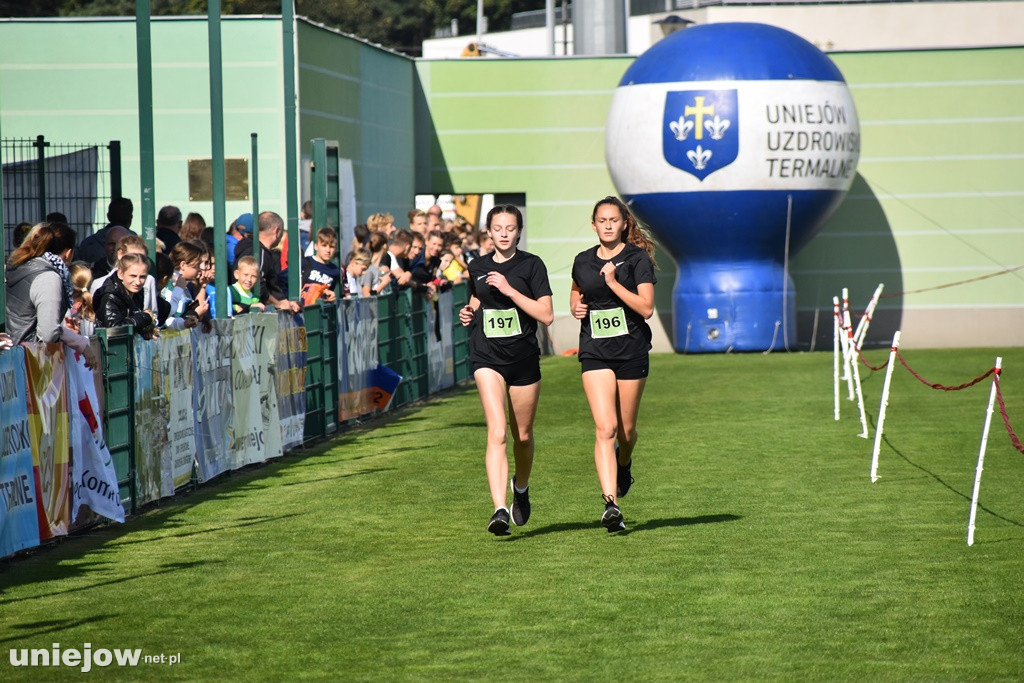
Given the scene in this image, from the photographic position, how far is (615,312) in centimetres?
1047

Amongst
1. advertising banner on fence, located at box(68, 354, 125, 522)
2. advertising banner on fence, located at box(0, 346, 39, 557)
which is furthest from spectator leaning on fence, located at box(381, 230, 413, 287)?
advertising banner on fence, located at box(0, 346, 39, 557)

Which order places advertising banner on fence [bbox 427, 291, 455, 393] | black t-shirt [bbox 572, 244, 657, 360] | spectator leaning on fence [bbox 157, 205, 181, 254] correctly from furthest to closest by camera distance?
advertising banner on fence [bbox 427, 291, 455, 393]
spectator leaning on fence [bbox 157, 205, 181, 254]
black t-shirt [bbox 572, 244, 657, 360]

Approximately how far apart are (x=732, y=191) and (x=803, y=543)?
61.1 ft

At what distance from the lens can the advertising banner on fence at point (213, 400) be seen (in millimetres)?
12945

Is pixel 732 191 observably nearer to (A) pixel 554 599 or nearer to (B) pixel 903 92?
(B) pixel 903 92

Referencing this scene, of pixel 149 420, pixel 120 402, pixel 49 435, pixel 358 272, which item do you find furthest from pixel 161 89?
pixel 49 435

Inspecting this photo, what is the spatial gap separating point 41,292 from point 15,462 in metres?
1.23

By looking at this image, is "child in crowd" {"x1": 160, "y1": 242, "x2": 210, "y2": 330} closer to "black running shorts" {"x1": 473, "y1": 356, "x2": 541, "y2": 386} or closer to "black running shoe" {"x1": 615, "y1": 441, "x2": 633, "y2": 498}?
"black running shorts" {"x1": 473, "y1": 356, "x2": 541, "y2": 386}

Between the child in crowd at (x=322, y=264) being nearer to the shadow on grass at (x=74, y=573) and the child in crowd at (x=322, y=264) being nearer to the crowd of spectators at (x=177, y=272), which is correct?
the crowd of spectators at (x=177, y=272)

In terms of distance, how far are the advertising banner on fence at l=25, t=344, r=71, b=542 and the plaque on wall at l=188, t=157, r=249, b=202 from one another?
13359 millimetres

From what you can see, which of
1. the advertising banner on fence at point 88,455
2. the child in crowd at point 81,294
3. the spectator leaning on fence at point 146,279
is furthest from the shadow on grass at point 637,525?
the spectator leaning on fence at point 146,279

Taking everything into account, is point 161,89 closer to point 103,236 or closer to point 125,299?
point 103,236

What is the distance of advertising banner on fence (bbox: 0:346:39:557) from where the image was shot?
31.0ft

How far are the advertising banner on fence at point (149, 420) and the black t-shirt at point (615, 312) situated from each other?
10.8ft
